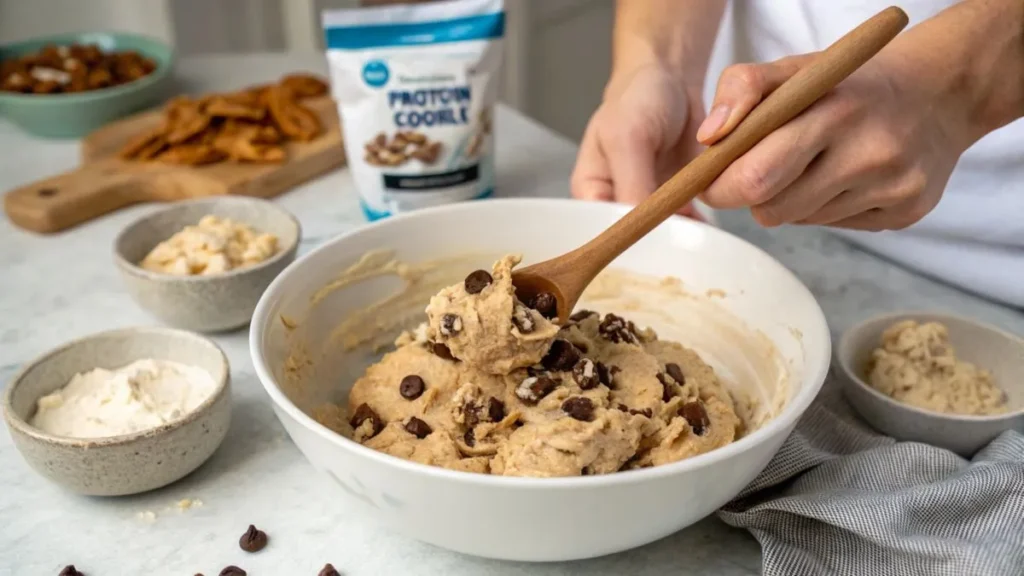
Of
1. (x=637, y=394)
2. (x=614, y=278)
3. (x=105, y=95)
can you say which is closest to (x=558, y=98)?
(x=105, y=95)

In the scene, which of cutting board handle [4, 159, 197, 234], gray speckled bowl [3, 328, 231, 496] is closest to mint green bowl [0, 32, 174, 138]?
cutting board handle [4, 159, 197, 234]

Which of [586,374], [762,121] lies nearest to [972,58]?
[762,121]

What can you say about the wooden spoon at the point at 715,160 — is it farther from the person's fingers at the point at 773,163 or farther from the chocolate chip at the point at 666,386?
the chocolate chip at the point at 666,386

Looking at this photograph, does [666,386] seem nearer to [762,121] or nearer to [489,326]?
[489,326]

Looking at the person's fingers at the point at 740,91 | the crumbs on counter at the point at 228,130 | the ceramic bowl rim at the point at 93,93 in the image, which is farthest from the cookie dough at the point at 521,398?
the ceramic bowl rim at the point at 93,93

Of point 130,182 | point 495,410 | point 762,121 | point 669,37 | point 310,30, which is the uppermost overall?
point 762,121
